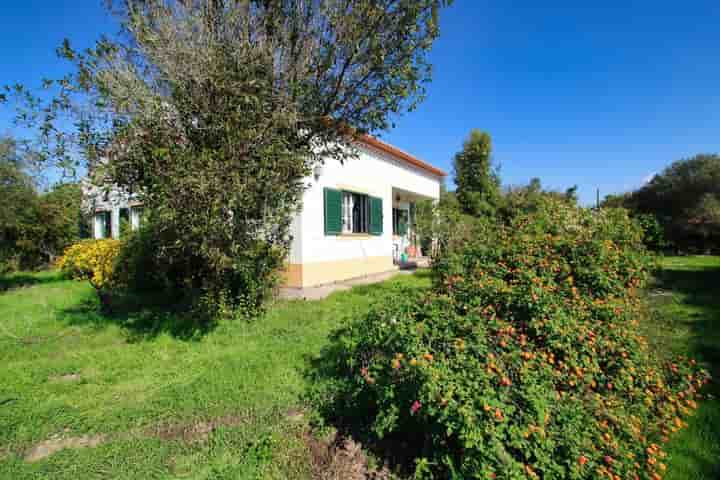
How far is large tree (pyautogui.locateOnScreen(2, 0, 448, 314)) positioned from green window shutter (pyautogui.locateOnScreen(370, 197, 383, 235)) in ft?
21.5

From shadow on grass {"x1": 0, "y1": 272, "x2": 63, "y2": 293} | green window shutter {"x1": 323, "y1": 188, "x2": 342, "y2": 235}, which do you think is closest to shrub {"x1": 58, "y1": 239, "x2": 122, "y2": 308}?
shadow on grass {"x1": 0, "y1": 272, "x2": 63, "y2": 293}

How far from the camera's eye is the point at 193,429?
9.12ft

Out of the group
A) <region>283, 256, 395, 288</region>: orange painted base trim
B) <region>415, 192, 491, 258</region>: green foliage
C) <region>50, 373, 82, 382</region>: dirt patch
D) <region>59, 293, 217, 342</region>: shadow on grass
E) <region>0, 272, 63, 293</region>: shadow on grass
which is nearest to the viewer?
<region>50, 373, 82, 382</region>: dirt patch

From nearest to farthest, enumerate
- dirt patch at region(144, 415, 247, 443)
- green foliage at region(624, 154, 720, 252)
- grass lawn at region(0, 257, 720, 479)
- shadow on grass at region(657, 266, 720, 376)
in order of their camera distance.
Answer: grass lawn at region(0, 257, 720, 479) → dirt patch at region(144, 415, 247, 443) → shadow on grass at region(657, 266, 720, 376) → green foliage at region(624, 154, 720, 252)

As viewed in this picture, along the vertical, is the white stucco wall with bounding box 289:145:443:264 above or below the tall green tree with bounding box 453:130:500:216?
below

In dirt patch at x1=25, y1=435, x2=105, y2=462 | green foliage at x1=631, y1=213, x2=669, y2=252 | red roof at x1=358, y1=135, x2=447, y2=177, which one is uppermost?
red roof at x1=358, y1=135, x2=447, y2=177

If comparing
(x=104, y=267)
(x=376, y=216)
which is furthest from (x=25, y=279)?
(x=376, y=216)

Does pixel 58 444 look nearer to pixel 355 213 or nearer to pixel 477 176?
pixel 355 213

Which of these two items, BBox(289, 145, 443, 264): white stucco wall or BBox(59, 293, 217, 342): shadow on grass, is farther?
BBox(289, 145, 443, 264): white stucco wall

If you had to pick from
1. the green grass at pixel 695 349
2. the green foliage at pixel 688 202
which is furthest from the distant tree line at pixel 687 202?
the green grass at pixel 695 349

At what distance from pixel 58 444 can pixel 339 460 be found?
91.4 inches

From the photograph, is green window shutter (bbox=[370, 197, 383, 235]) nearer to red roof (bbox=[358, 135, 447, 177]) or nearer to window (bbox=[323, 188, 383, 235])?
window (bbox=[323, 188, 383, 235])

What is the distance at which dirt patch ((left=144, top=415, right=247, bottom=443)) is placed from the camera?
268 centimetres

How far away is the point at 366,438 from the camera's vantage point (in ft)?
8.40
